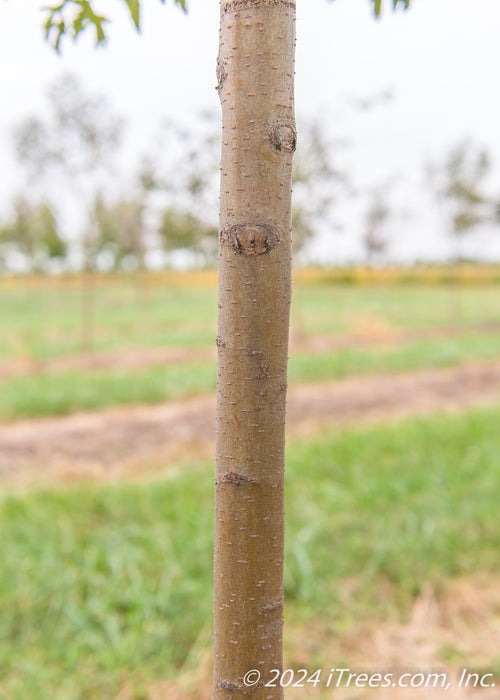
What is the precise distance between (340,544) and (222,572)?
263 centimetres

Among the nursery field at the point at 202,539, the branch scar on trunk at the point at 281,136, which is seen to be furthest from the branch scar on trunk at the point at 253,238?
the nursery field at the point at 202,539

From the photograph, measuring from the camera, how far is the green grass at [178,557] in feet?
8.53

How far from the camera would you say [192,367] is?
954cm

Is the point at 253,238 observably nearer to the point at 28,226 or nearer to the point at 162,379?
the point at 162,379

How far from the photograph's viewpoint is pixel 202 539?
338 centimetres

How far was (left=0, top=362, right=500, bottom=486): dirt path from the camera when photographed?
17.4ft

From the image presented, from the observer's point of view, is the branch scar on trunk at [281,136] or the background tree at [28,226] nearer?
the branch scar on trunk at [281,136]

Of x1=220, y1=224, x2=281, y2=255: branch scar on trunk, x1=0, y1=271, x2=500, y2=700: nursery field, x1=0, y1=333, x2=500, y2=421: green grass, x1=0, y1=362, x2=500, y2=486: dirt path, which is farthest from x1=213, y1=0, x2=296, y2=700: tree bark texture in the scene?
x1=0, y1=333, x2=500, y2=421: green grass

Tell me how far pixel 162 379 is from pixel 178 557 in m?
5.36

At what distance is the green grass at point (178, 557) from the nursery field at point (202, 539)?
0.01 m

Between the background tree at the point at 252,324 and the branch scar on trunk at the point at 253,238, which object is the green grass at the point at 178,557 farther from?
the branch scar on trunk at the point at 253,238

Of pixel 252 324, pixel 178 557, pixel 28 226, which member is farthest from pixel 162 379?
pixel 28 226

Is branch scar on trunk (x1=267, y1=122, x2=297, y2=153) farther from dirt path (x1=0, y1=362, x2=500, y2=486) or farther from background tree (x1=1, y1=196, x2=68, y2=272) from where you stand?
background tree (x1=1, y1=196, x2=68, y2=272)

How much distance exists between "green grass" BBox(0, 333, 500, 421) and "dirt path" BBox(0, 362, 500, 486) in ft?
0.86
